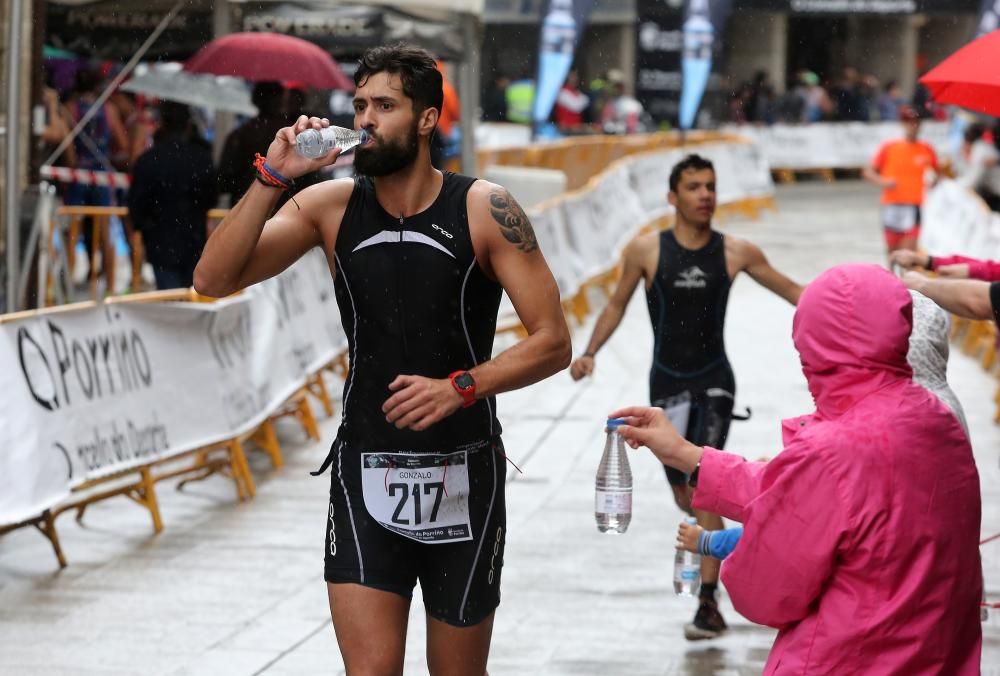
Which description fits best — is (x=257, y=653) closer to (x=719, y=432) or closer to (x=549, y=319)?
(x=719, y=432)

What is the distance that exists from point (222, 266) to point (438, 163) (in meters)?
14.5

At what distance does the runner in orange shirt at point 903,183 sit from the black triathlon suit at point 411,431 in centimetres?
1352

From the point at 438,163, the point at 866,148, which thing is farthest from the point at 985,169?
the point at 866,148

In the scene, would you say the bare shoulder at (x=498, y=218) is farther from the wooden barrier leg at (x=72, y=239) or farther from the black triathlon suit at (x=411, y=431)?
the wooden barrier leg at (x=72, y=239)

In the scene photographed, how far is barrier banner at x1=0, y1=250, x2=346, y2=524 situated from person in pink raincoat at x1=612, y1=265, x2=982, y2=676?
4.96 m

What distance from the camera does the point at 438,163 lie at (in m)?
18.7

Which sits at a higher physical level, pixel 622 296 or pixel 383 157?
pixel 383 157

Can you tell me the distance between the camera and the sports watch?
423cm

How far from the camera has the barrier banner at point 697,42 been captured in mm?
29422

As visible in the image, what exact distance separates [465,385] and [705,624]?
10.8 feet

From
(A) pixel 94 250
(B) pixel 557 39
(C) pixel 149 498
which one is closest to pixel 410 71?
(C) pixel 149 498

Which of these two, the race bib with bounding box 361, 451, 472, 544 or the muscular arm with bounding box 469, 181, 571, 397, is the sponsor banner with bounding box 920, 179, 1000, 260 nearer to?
the muscular arm with bounding box 469, 181, 571, 397

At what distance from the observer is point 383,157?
14.4 feet

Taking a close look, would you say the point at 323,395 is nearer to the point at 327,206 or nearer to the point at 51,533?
the point at 51,533
